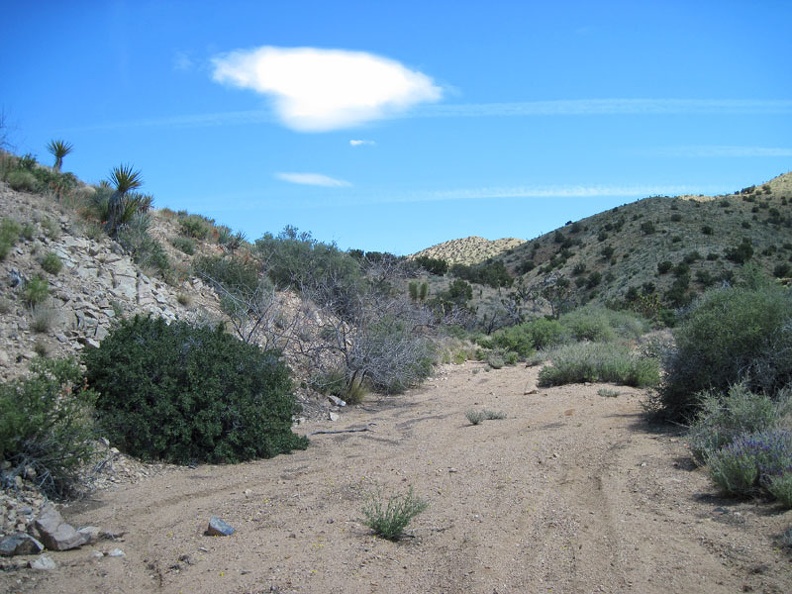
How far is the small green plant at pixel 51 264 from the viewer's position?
42.7 ft

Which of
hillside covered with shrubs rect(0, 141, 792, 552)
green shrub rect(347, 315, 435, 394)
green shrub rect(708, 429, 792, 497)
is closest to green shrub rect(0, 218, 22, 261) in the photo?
hillside covered with shrubs rect(0, 141, 792, 552)

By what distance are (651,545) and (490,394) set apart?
10.2 meters

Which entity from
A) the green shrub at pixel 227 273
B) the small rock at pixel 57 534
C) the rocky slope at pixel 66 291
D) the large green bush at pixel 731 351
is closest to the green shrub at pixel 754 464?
the large green bush at pixel 731 351

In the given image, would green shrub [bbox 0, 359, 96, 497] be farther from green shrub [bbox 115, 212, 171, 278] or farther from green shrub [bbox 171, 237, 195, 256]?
green shrub [bbox 171, 237, 195, 256]

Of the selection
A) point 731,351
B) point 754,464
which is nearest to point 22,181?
point 731,351

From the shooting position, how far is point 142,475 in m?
8.67

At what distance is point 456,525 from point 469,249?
284 feet

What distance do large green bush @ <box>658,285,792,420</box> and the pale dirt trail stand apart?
0.89m

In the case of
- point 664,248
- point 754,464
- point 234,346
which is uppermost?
point 664,248

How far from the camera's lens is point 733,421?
834 cm

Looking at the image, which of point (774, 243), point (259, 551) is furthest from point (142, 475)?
point (774, 243)

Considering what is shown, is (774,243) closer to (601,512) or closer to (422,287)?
(422,287)

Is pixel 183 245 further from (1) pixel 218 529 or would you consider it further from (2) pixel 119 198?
Answer: (1) pixel 218 529

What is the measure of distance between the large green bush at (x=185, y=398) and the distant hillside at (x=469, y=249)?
7328 centimetres
